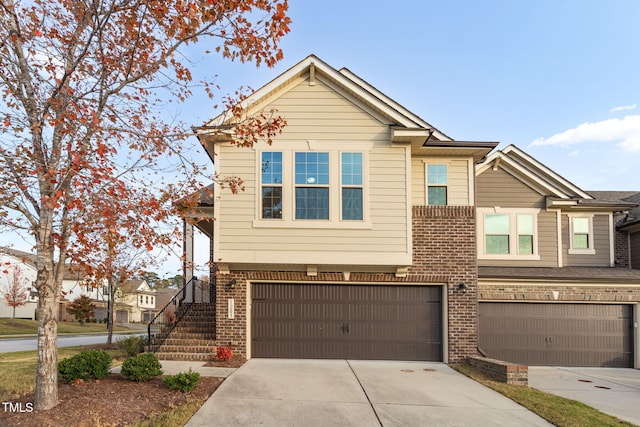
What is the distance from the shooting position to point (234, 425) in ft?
18.4

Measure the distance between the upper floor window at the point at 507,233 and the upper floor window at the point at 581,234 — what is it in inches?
55.4

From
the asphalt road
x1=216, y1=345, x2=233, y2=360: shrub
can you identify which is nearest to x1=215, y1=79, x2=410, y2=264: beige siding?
x1=216, y1=345, x2=233, y2=360: shrub

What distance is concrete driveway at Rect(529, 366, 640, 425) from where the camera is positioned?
24.7ft

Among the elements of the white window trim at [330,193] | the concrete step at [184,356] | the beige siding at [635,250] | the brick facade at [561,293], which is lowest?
the concrete step at [184,356]

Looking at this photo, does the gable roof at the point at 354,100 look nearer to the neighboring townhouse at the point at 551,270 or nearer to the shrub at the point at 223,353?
the neighboring townhouse at the point at 551,270

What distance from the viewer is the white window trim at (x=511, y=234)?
41.8 ft

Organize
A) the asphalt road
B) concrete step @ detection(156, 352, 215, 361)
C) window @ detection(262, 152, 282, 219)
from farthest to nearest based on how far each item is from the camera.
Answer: the asphalt road, window @ detection(262, 152, 282, 219), concrete step @ detection(156, 352, 215, 361)

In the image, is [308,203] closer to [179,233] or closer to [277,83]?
[277,83]

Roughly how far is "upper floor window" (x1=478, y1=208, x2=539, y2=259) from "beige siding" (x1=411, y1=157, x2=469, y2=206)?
7.88 ft

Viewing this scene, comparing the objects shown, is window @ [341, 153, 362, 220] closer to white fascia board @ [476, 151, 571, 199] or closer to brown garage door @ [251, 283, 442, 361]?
brown garage door @ [251, 283, 442, 361]

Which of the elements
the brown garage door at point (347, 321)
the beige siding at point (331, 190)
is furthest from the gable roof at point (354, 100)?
the brown garage door at point (347, 321)

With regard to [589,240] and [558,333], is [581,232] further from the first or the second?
[558,333]

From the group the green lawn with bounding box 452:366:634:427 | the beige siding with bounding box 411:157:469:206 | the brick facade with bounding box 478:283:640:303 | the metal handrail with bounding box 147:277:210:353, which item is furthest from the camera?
the brick facade with bounding box 478:283:640:303

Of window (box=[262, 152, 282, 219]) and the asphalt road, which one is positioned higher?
window (box=[262, 152, 282, 219])
